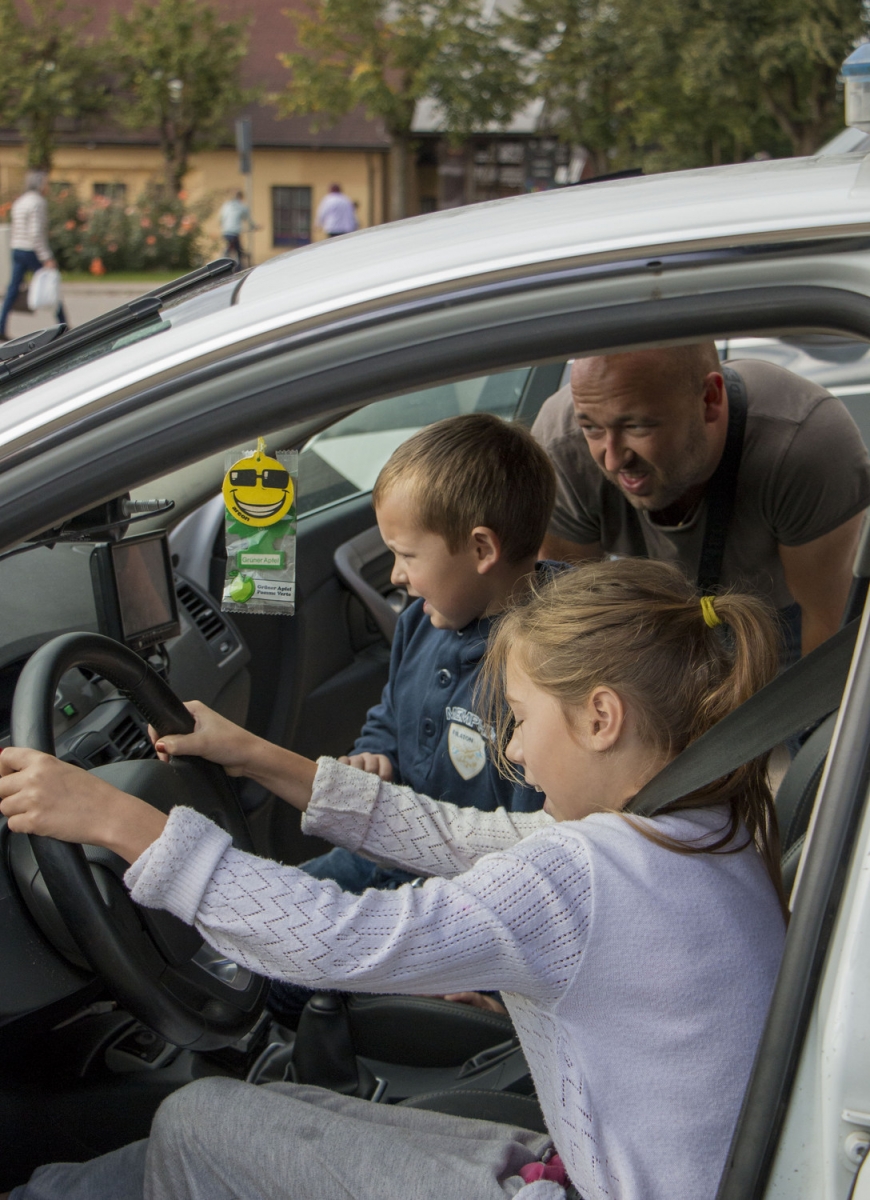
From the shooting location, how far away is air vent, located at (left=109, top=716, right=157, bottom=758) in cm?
184

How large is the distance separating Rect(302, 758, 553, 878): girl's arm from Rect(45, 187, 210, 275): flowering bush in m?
23.9

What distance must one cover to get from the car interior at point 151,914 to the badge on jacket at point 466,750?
355 mm

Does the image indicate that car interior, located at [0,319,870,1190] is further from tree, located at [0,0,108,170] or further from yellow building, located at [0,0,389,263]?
yellow building, located at [0,0,389,263]

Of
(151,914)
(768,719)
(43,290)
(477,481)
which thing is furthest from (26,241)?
(768,719)

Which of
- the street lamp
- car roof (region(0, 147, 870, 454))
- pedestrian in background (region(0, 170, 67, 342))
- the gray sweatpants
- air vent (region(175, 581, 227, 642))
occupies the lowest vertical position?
pedestrian in background (region(0, 170, 67, 342))

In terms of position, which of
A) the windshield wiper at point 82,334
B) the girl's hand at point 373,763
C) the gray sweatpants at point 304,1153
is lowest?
the gray sweatpants at point 304,1153

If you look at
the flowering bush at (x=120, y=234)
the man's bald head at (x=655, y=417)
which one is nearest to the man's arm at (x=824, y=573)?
the man's bald head at (x=655, y=417)

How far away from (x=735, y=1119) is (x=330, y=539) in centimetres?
190

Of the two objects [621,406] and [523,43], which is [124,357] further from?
[523,43]

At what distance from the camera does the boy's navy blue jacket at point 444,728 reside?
198 centimetres

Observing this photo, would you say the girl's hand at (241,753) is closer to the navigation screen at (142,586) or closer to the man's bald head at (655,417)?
the navigation screen at (142,586)

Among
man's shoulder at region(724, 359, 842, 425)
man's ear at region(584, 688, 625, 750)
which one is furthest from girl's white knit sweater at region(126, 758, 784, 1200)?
man's shoulder at region(724, 359, 842, 425)

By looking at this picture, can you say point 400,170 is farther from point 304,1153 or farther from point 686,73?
point 304,1153

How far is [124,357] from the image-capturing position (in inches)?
46.5
